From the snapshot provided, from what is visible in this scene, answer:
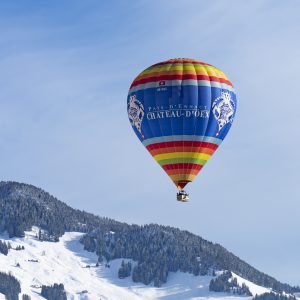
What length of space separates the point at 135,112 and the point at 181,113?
6572 mm

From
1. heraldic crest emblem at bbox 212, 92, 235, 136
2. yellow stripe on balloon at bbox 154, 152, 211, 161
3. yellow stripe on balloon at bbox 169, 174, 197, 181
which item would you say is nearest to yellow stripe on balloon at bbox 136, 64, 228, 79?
heraldic crest emblem at bbox 212, 92, 235, 136

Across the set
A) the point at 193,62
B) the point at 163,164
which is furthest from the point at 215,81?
the point at 163,164

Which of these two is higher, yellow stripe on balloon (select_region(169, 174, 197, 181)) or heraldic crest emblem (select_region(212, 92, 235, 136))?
heraldic crest emblem (select_region(212, 92, 235, 136))

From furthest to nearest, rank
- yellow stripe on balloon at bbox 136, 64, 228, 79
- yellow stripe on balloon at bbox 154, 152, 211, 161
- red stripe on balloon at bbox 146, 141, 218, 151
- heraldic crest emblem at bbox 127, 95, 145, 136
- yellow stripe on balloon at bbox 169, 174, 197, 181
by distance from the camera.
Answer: yellow stripe on balloon at bbox 136, 64, 228, 79, heraldic crest emblem at bbox 127, 95, 145, 136, yellow stripe on balloon at bbox 154, 152, 211, 161, red stripe on balloon at bbox 146, 141, 218, 151, yellow stripe on balloon at bbox 169, 174, 197, 181

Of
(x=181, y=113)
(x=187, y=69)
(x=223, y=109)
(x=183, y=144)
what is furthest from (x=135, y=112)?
(x=223, y=109)

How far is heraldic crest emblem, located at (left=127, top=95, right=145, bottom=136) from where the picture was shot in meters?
119

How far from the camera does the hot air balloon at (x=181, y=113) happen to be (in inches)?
4584

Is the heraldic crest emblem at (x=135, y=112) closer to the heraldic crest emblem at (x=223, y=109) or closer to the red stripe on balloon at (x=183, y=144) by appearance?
the red stripe on balloon at (x=183, y=144)

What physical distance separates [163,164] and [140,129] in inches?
191

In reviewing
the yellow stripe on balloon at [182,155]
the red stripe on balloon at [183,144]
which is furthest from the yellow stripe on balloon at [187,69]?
the yellow stripe on balloon at [182,155]

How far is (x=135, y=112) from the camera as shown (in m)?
120

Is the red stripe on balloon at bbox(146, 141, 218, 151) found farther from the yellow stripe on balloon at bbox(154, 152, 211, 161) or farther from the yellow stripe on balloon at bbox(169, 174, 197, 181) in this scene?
the yellow stripe on balloon at bbox(169, 174, 197, 181)

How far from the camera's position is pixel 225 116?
120m

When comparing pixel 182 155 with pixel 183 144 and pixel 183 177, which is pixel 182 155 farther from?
pixel 183 177
